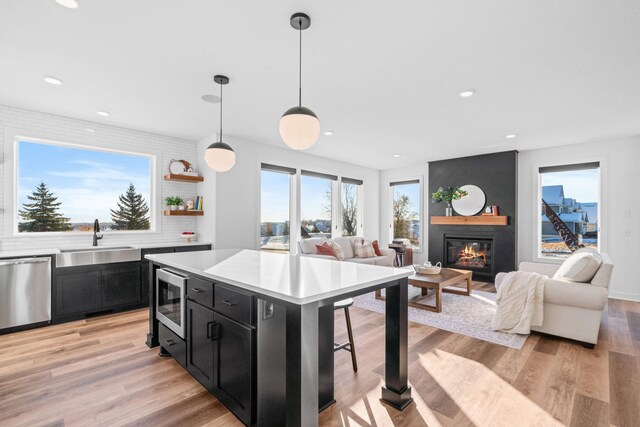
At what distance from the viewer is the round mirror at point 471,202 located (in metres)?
6.25

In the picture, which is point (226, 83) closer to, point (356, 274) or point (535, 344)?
point (356, 274)

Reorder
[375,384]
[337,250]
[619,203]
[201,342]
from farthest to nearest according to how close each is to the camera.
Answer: [337,250]
[619,203]
[375,384]
[201,342]

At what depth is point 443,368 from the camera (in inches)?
98.3

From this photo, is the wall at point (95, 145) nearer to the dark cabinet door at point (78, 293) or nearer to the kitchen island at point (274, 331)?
the dark cabinet door at point (78, 293)

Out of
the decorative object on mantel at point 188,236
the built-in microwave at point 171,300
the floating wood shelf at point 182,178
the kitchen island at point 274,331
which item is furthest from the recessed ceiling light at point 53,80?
the decorative object on mantel at point 188,236

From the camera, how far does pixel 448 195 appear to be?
6469mm

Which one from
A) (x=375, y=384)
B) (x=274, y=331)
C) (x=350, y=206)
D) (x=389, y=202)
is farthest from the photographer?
(x=389, y=202)

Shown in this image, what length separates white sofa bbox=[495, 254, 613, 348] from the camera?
287cm

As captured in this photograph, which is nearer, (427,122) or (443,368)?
(443,368)

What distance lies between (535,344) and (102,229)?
18.3ft

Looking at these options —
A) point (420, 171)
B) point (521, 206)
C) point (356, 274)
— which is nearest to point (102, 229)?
point (356, 274)

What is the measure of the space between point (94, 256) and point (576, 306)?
5403 mm

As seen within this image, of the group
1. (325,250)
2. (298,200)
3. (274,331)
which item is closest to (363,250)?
(325,250)

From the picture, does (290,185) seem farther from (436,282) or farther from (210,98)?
(436,282)
